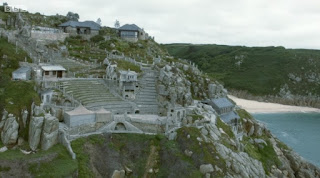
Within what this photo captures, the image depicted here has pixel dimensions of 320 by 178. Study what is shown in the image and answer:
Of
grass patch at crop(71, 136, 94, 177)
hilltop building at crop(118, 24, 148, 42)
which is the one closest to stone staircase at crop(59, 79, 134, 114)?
grass patch at crop(71, 136, 94, 177)

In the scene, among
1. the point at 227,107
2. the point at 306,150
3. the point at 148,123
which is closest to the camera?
the point at 148,123

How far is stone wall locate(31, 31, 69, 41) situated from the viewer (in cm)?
8944

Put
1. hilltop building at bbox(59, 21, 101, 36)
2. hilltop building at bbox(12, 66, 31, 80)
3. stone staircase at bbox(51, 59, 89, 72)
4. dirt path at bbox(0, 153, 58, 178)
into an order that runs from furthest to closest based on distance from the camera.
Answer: hilltop building at bbox(59, 21, 101, 36) < stone staircase at bbox(51, 59, 89, 72) < hilltop building at bbox(12, 66, 31, 80) < dirt path at bbox(0, 153, 58, 178)

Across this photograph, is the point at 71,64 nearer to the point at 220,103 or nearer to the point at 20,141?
the point at 20,141

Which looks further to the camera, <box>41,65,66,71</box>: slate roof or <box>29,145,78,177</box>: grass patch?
<box>41,65,66,71</box>: slate roof

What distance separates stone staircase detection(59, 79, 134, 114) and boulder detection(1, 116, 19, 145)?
537 inches

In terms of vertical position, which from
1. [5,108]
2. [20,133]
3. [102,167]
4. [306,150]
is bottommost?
[306,150]

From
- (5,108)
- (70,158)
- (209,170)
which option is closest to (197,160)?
(209,170)

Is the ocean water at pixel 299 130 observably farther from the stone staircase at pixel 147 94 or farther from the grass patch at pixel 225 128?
the stone staircase at pixel 147 94

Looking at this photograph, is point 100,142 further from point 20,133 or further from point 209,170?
point 209,170

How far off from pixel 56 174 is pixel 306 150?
8024cm

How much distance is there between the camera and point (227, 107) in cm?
7519

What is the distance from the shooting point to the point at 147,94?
72688mm

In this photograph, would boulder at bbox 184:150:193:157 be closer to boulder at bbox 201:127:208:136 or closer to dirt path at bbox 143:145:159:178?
dirt path at bbox 143:145:159:178
